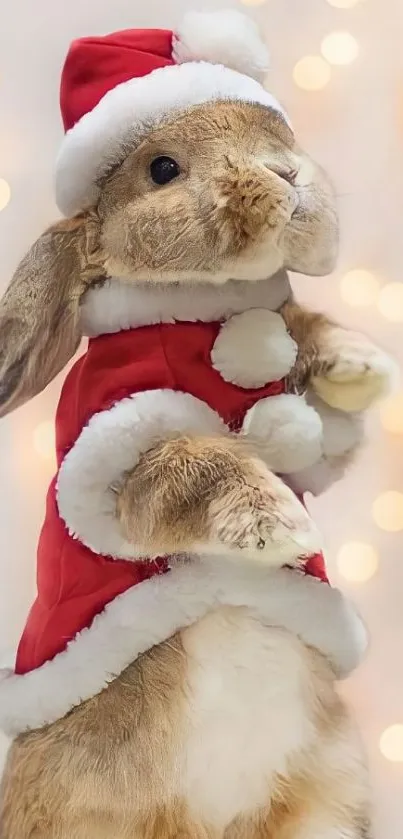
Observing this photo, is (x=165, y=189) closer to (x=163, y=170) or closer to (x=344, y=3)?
(x=163, y=170)

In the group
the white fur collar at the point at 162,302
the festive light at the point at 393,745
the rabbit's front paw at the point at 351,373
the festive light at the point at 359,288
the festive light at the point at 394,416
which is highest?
the white fur collar at the point at 162,302

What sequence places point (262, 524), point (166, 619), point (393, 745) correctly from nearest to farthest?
1. point (262, 524)
2. point (166, 619)
3. point (393, 745)

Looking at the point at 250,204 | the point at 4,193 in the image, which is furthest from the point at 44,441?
the point at 250,204

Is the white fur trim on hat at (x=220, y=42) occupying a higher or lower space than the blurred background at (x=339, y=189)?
higher

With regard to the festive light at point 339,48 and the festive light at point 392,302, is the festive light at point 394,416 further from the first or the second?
the festive light at point 339,48

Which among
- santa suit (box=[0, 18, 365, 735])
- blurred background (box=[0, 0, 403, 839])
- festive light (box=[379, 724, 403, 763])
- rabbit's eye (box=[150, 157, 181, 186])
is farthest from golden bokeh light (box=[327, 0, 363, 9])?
festive light (box=[379, 724, 403, 763])

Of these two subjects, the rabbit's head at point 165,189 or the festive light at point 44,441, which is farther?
the festive light at point 44,441

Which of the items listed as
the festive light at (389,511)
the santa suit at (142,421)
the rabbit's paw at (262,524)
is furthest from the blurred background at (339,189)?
the rabbit's paw at (262,524)

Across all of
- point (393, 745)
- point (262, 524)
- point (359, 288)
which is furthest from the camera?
point (359, 288)
